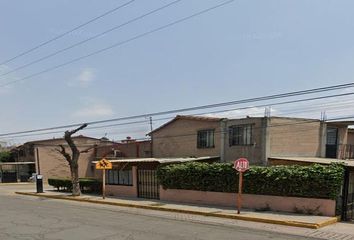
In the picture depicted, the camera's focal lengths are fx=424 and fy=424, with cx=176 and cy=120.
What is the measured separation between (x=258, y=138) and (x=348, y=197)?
10481 mm

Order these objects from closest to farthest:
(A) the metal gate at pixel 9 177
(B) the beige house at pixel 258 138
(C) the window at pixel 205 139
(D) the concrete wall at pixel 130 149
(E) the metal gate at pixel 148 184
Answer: (E) the metal gate at pixel 148 184 → (B) the beige house at pixel 258 138 → (C) the window at pixel 205 139 → (D) the concrete wall at pixel 130 149 → (A) the metal gate at pixel 9 177

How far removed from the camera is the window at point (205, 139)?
31531 millimetres

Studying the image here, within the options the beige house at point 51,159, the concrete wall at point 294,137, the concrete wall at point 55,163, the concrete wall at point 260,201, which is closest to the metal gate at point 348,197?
the concrete wall at point 260,201

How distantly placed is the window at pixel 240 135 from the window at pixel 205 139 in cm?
Result: 214

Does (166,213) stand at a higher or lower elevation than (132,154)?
higher

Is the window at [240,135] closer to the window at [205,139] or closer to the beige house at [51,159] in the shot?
the window at [205,139]

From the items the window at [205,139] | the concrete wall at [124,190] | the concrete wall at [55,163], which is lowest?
the concrete wall at [55,163]

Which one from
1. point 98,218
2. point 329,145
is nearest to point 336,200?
point 98,218

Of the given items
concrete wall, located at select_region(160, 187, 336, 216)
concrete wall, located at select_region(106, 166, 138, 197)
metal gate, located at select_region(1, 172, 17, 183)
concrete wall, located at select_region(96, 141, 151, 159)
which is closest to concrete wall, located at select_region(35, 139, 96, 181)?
concrete wall, located at select_region(96, 141, 151, 159)

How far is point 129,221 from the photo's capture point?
53.2 feet

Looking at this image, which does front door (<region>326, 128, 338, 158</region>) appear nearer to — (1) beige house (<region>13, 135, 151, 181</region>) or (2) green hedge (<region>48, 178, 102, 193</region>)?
(2) green hedge (<region>48, 178, 102, 193</region>)

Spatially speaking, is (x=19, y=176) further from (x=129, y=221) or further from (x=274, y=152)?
(x=129, y=221)

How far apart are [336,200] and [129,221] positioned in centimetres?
818

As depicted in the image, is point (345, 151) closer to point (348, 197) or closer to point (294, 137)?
point (294, 137)
